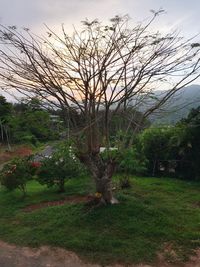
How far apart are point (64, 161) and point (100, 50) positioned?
4.15 m

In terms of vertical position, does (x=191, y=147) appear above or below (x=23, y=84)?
below

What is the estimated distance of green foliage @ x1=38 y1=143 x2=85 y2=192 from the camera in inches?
410

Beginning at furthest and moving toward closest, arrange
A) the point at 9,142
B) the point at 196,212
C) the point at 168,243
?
1. the point at 9,142
2. the point at 196,212
3. the point at 168,243

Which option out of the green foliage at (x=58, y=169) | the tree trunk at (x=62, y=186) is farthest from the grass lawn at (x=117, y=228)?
the tree trunk at (x=62, y=186)

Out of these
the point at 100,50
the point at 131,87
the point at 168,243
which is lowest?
the point at 168,243

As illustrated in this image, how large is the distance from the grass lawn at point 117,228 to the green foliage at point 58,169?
5.07 ft

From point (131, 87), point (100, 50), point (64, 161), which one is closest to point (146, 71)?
point (131, 87)

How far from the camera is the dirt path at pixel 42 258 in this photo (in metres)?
5.74

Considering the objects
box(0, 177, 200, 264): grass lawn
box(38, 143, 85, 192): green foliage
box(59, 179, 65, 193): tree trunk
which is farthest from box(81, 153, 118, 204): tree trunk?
box(59, 179, 65, 193): tree trunk

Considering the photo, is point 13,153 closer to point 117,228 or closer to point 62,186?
point 62,186

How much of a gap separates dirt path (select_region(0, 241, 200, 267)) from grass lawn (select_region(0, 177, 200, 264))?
0.57 feet

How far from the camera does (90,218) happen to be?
730 cm

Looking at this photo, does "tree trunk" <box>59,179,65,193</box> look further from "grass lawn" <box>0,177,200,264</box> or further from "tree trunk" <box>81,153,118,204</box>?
"tree trunk" <box>81,153,118,204</box>

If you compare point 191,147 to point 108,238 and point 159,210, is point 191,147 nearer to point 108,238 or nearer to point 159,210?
point 159,210
